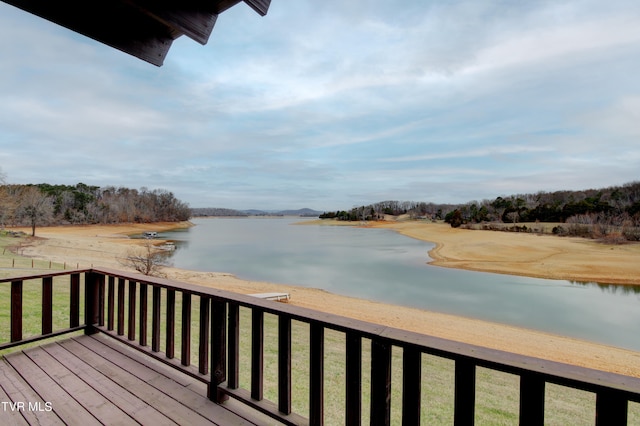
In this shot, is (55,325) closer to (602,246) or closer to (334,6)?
(334,6)

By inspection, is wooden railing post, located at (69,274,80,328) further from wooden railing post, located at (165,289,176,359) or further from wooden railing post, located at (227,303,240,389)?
wooden railing post, located at (227,303,240,389)

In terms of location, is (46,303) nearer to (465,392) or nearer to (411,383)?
(411,383)

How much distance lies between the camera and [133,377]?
7.53 feet

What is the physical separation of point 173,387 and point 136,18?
2349 mm

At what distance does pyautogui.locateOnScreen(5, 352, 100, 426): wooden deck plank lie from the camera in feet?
6.04

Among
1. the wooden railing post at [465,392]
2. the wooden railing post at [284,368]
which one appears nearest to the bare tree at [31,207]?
the wooden railing post at [284,368]

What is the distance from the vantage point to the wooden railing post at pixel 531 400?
3.22ft

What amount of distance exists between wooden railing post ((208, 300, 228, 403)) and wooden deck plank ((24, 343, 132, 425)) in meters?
0.49

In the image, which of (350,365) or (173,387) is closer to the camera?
→ (350,365)

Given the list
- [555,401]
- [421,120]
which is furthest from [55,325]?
[421,120]

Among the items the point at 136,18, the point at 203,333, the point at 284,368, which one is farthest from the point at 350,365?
the point at 136,18

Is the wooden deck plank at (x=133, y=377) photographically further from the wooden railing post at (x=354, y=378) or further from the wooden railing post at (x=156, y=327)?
the wooden railing post at (x=354, y=378)

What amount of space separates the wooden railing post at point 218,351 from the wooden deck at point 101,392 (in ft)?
0.24

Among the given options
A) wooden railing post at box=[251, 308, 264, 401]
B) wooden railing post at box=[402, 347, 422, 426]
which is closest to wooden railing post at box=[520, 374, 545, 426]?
wooden railing post at box=[402, 347, 422, 426]
